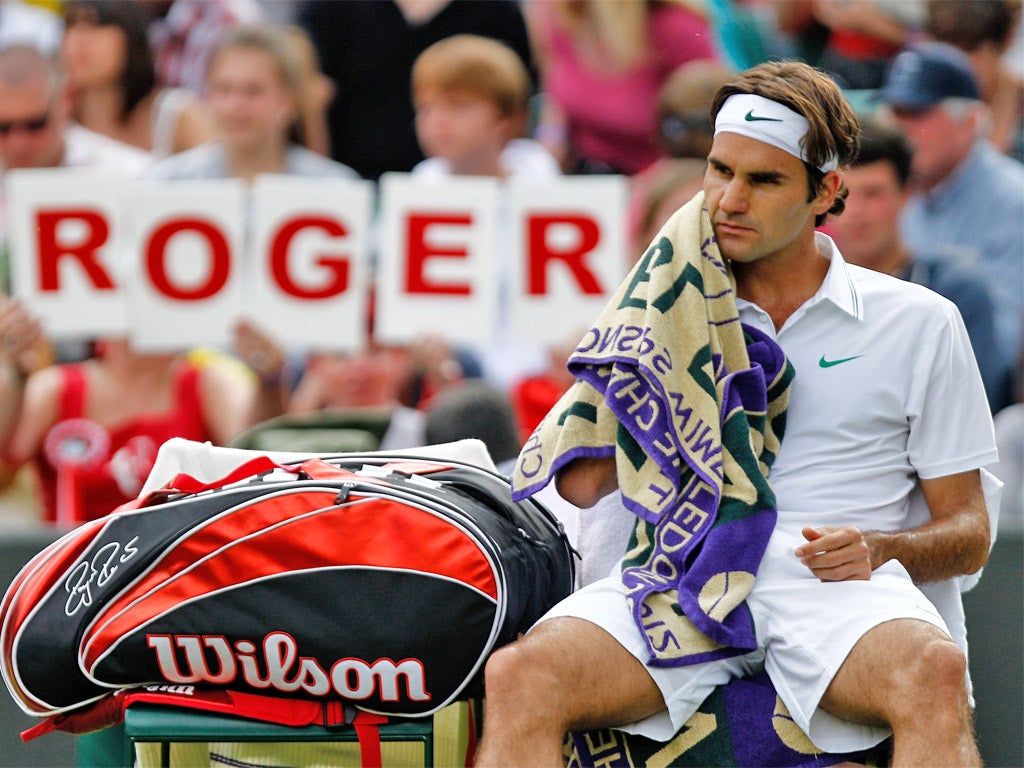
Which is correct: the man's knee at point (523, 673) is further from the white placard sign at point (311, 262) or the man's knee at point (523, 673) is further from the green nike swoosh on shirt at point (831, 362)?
the white placard sign at point (311, 262)

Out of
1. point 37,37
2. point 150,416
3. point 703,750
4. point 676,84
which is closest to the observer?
point 703,750

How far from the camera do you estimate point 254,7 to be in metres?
6.51

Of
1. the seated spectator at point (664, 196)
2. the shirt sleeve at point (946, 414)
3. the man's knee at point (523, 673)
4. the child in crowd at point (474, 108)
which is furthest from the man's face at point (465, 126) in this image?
the man's knee at point (523, 673)

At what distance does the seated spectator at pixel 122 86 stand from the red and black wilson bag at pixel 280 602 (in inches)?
139

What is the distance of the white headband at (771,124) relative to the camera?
2750 mm

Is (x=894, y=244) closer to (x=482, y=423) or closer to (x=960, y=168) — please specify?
(x=960, y=168)

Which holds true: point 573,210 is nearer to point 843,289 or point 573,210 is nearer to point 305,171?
point 305,171

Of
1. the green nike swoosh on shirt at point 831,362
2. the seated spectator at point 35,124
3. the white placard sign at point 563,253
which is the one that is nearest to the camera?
the green nike swoosh on shirt at point 831,362

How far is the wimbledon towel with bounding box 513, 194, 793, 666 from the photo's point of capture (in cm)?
265

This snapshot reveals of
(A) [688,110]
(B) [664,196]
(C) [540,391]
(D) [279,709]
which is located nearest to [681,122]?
(A) [688,110]

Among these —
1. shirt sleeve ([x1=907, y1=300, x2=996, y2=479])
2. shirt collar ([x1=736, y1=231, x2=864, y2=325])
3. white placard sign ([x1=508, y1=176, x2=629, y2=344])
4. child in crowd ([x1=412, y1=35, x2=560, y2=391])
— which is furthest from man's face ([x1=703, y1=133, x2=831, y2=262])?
child in crowd ([x1=412, y1=35, x2=560, y2=391])

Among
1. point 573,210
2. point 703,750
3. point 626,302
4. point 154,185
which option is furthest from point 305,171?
point 703,750

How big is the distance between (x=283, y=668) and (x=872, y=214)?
9.12 feet

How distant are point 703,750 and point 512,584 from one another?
42cm
